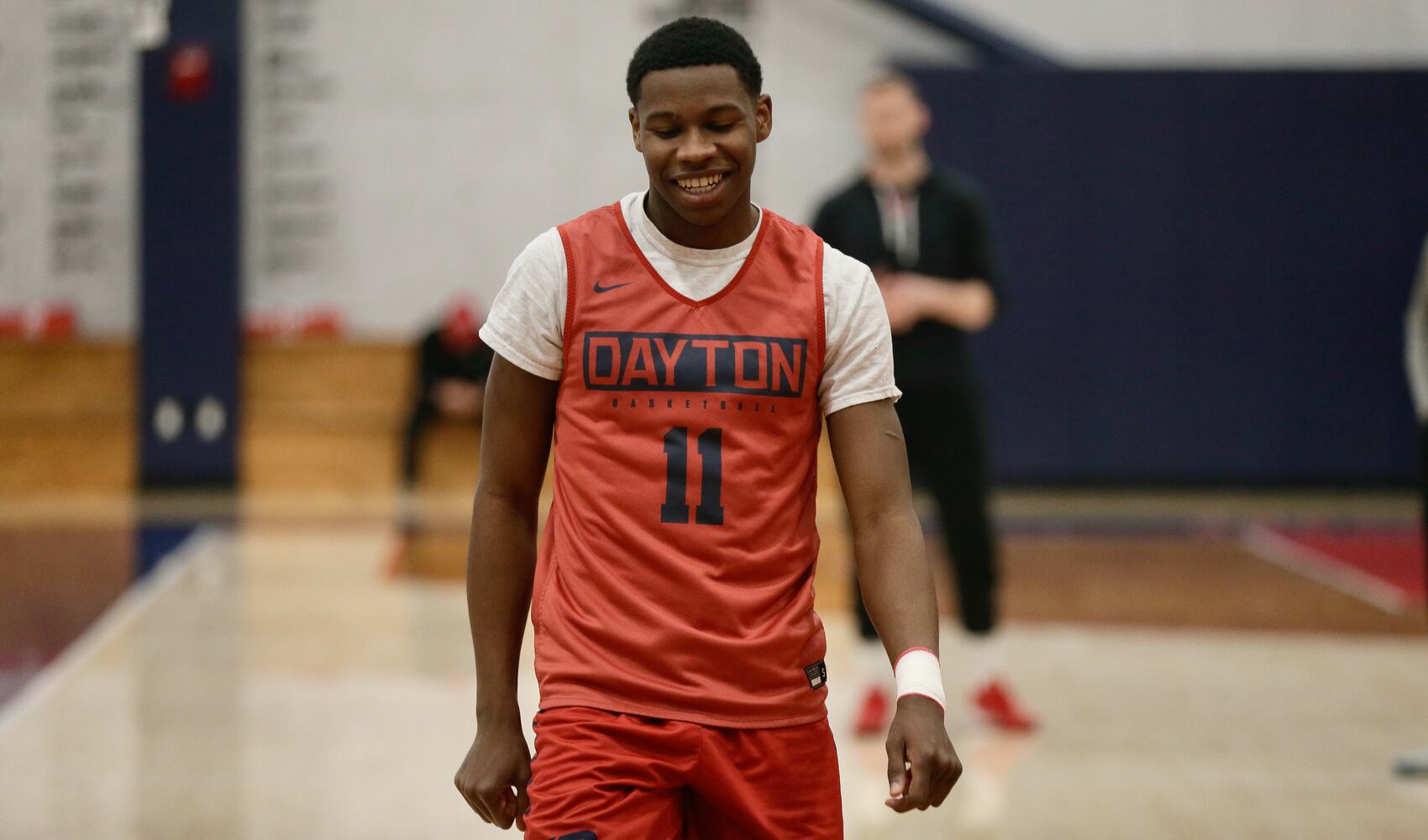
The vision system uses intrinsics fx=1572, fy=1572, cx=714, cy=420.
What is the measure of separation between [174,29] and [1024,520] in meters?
6.23

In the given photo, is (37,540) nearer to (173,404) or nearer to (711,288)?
(173,404)

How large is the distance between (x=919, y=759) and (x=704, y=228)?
26.1 inches

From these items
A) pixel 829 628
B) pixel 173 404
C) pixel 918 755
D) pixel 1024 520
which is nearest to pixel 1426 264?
pixel 829 628

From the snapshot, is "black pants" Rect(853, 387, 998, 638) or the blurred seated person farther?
the blurred seated person

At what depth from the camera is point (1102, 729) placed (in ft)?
15.2

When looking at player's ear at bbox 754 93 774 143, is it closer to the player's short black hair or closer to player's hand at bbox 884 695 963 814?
the player's short black hair

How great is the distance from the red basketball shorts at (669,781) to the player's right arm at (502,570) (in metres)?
0.07

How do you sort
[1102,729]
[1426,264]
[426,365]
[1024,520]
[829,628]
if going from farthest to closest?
[426,365]
[1024,520]
[829,628]
[1102,729]
[1426,264]

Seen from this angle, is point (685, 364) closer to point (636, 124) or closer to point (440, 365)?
point (636, 124)

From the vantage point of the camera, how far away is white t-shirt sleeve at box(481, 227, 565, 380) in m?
1.84

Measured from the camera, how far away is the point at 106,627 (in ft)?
19.9

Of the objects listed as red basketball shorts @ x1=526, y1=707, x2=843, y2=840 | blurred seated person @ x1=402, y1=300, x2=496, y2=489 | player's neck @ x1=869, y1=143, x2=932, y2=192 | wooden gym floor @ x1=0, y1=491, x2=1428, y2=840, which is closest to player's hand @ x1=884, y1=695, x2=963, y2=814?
red basketball shorts @ x1=526, y1=707, x2=843, y2=840

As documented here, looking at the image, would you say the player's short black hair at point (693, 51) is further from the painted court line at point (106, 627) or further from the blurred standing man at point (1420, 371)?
the painted court line at point (106, 627)

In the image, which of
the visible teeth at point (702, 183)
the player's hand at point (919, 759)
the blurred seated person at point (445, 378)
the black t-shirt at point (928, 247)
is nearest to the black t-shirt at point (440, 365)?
the blurred seated person at point (445, 378)
